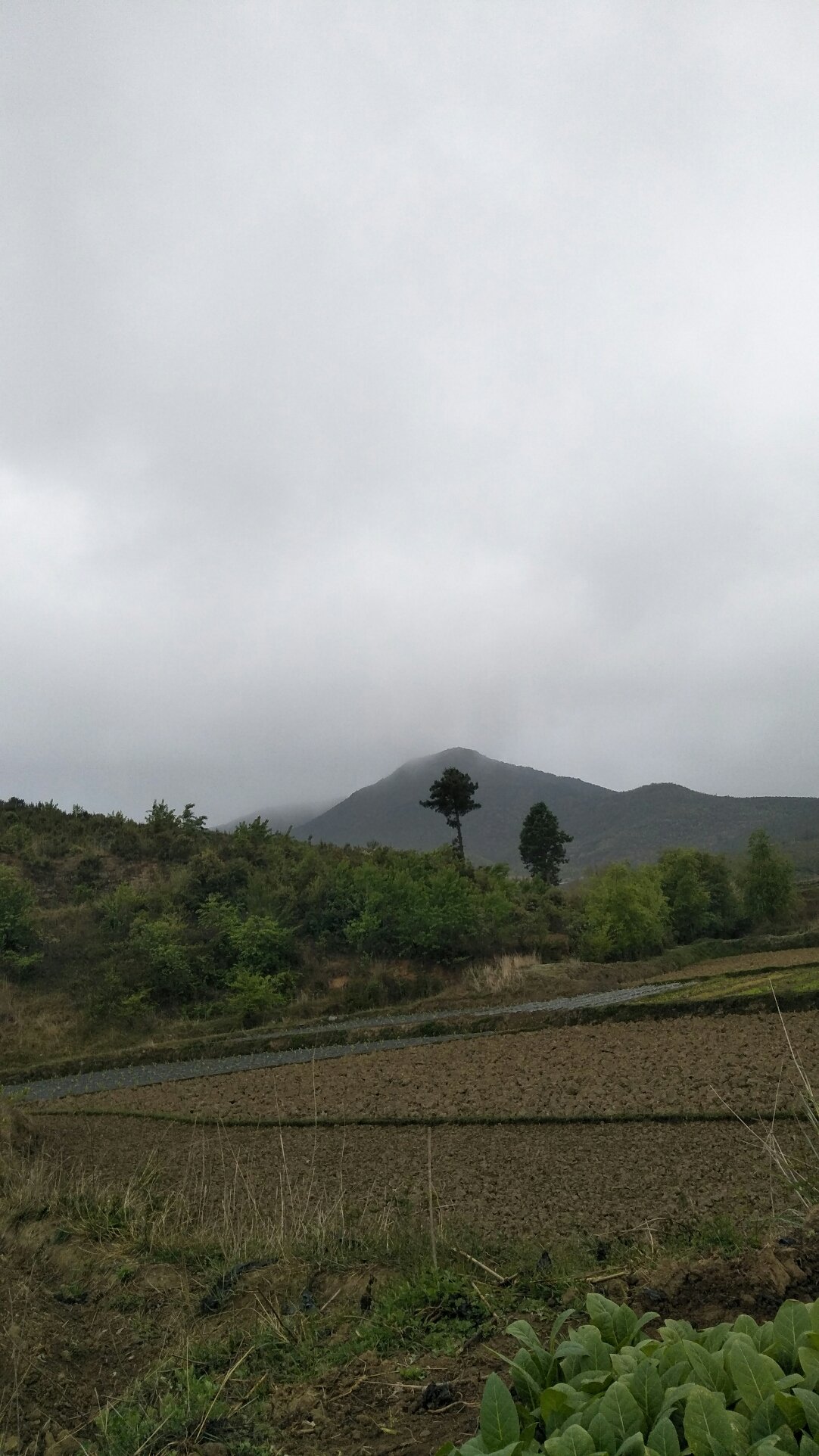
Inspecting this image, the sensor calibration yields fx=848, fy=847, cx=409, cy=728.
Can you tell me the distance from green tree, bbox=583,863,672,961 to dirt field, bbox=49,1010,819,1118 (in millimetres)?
17427

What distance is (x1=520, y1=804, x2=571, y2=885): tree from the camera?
2383 inches

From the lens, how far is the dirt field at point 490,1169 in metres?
7.59

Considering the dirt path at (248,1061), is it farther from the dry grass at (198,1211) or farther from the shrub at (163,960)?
the dry grass at (198,1211)

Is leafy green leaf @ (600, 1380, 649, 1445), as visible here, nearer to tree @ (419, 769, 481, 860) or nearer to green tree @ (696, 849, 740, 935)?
green tree @ (696, 849, 740, 935)

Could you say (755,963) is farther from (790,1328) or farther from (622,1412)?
(622,1412)

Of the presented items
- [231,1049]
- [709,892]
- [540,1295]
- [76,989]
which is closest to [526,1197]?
[540,1295]

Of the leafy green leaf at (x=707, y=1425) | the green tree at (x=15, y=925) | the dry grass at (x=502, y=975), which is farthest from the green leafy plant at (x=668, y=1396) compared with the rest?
the green tree at (x=15, y=925)

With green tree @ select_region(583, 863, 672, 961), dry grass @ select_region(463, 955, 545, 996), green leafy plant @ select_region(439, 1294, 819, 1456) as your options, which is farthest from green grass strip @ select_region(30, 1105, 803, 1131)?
green tree @ select_region(583, 863, 672, 961)

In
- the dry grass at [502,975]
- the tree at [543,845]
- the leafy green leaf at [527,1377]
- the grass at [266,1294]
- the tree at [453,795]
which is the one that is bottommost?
the dry grass at [502,975]

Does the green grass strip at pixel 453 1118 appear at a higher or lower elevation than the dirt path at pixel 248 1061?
higher

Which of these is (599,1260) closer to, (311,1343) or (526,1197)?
(311,1343)

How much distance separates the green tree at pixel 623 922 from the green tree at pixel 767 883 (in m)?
7.07

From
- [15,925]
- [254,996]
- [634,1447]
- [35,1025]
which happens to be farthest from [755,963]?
[634,1447]

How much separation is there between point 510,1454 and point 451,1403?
1506mm
